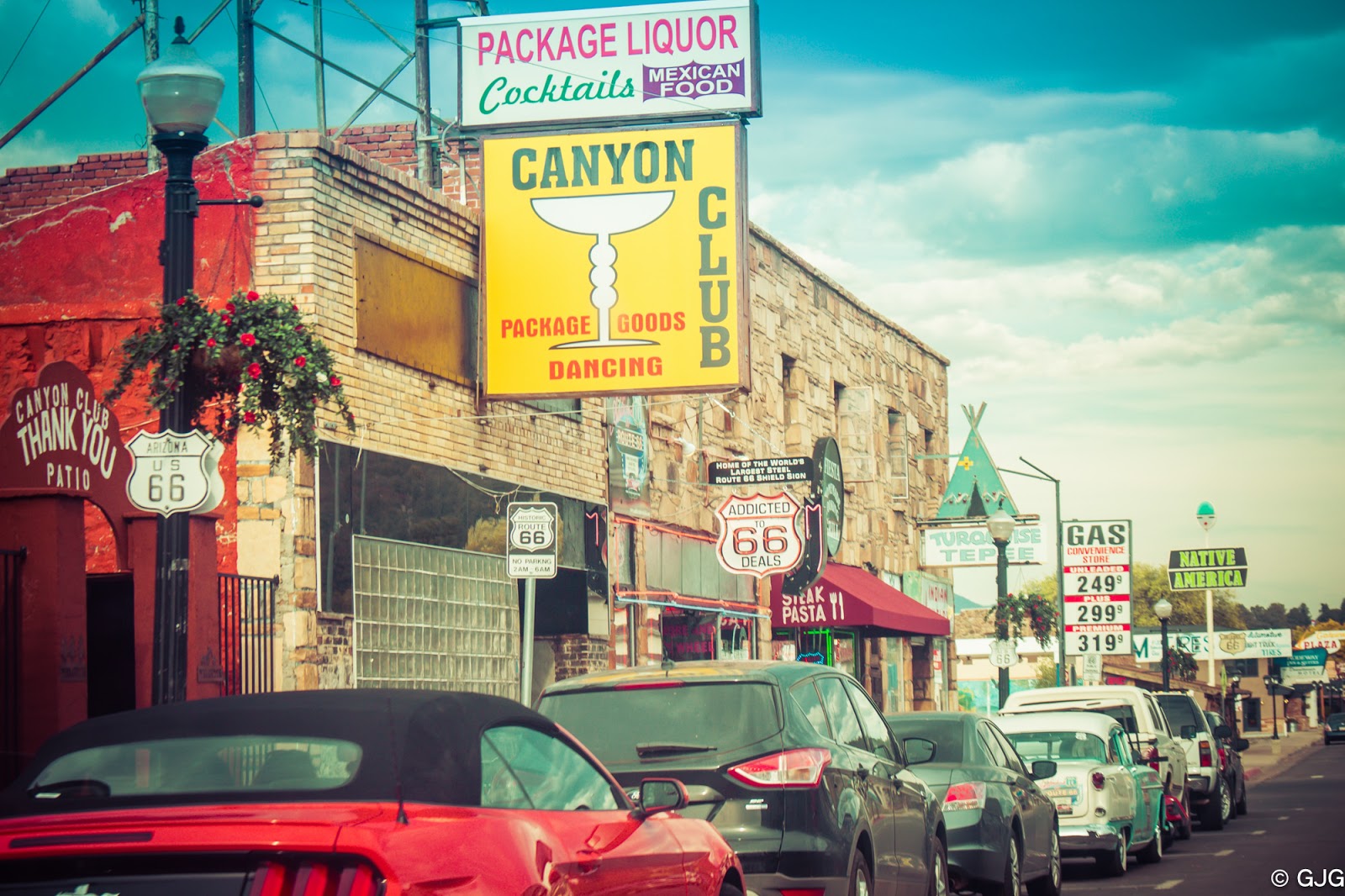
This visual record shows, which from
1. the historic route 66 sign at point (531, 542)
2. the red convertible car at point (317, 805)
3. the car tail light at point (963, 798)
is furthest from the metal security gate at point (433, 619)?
the red convertible car at point (317, 805)

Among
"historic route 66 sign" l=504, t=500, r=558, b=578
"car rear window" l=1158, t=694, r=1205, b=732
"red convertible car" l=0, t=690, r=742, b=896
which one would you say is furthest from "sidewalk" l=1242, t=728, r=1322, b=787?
"red convertible car" l=0, t=690, r=742, b=896

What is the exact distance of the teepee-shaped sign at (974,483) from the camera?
34.5 meters

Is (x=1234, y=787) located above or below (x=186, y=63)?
below

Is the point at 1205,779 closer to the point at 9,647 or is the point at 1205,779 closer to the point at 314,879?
the point at 9,647

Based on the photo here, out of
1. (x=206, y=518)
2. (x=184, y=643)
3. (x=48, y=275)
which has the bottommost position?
(x=184, y=643)

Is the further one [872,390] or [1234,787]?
[872,390]

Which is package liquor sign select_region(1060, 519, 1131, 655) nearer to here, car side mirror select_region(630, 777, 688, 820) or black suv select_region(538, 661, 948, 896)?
black suv select_region(538, 661, 948, 896)

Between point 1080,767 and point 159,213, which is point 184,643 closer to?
point 159,213

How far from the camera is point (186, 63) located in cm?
969

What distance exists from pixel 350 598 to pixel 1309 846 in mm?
10598

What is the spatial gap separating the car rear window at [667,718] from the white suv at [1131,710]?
1046 centimetres

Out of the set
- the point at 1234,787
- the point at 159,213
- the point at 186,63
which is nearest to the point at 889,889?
the point at 186,63

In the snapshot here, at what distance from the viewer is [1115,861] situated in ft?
51.8

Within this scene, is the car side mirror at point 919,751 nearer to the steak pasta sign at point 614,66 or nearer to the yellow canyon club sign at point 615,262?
the yellow canyon club sign at point 615,262
